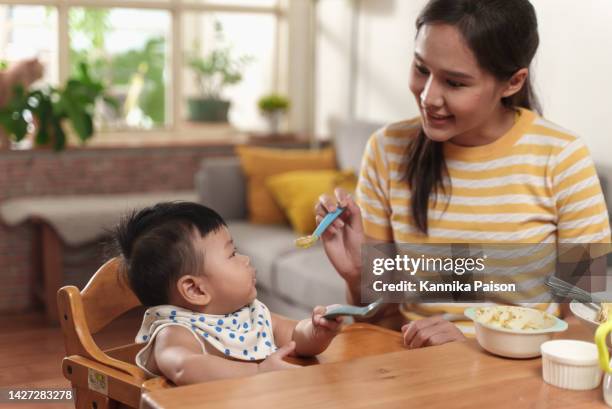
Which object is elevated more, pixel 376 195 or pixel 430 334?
pixel 376 195

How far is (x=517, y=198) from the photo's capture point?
1550mm

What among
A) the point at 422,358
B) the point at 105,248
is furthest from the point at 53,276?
the point at 422,358

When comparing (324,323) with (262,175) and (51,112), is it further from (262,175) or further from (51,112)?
(51,112)

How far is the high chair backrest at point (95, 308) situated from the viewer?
1.22 meters

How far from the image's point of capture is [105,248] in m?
1.41

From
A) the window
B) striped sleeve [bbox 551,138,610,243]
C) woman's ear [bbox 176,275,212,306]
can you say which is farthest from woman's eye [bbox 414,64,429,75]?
the window

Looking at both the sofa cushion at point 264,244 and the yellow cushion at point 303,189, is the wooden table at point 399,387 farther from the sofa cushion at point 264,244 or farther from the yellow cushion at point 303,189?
the yellow cushion at point 303,189

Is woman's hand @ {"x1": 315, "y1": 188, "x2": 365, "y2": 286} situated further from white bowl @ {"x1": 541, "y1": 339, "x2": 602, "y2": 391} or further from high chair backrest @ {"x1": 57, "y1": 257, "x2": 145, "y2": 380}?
white bowl @ {"x1": 541, "y1": 339, "x2": 602, "y2": 391}

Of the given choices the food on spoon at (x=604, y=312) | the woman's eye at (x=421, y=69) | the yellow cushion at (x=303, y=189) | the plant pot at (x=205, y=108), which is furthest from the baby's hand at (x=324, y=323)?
the plant pot at (x=205, y=108)

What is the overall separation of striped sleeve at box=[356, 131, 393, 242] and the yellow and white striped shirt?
27 mm

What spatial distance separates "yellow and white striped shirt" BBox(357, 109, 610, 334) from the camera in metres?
1.50

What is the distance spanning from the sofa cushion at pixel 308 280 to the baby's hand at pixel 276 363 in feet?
5.99

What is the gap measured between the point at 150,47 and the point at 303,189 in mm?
1405

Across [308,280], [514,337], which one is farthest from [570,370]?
[308,280]
